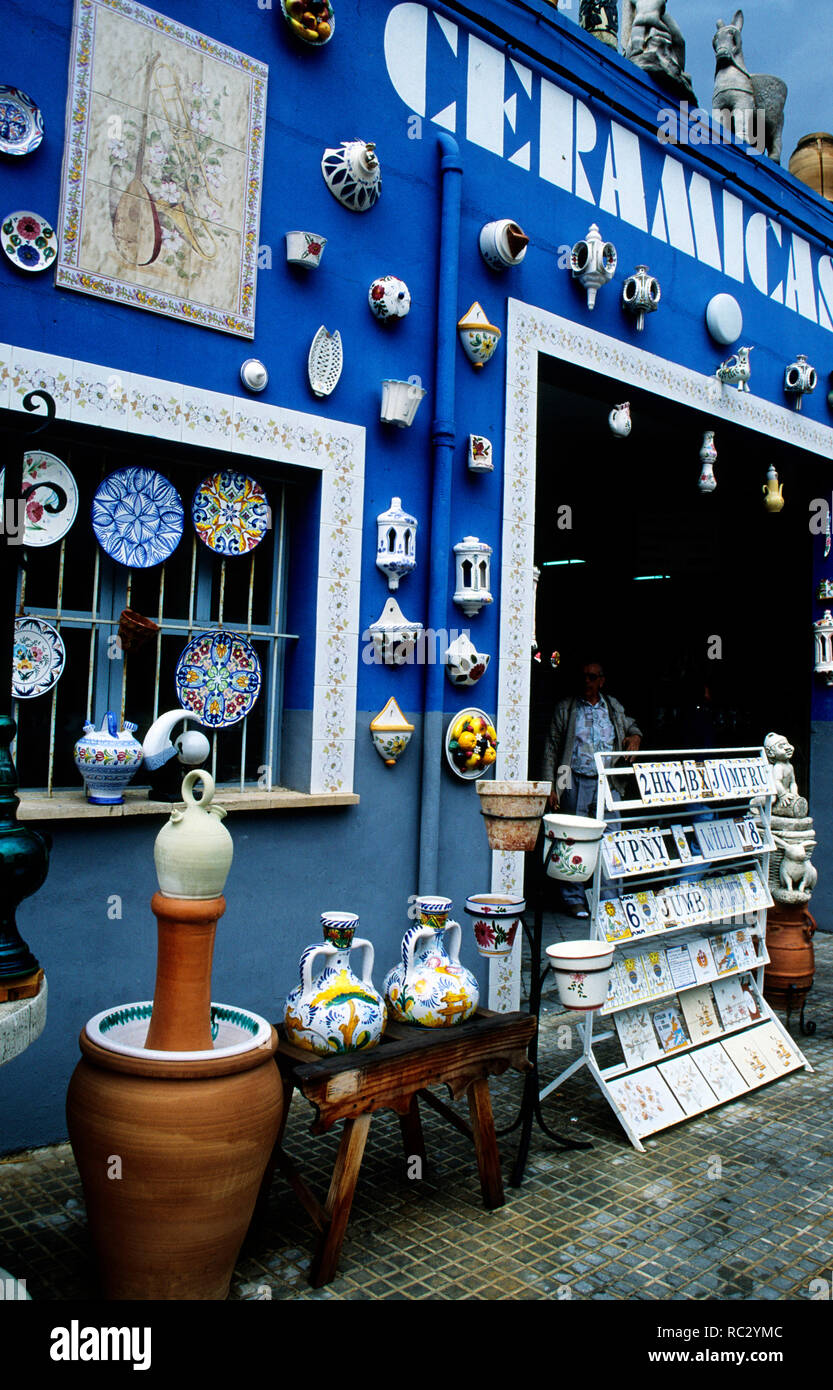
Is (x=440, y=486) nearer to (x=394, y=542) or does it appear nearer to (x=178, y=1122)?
(x=394, y=542)

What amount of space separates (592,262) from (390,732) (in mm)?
2827

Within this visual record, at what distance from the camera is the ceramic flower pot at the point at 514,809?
3.39 meters

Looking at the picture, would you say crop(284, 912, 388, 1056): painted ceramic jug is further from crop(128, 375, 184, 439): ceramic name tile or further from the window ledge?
crop(128, 375, 184, 439): ceramic name tile

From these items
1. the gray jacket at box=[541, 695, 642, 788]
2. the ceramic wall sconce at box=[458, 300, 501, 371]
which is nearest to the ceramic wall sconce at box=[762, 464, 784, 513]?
the gray jacket at box=[541, 695, 642, 788]

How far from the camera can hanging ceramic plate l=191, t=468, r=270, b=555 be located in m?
3.93

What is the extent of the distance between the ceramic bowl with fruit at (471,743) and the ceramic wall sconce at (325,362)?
1623mm

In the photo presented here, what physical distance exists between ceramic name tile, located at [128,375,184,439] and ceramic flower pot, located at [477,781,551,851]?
70.5 inches

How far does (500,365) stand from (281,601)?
5.64 ft

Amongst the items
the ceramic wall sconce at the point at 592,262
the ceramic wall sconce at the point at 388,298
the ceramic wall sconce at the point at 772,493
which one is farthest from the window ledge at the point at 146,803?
the ceramic wall sconce at the point at 772,493

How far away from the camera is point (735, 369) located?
245 inches

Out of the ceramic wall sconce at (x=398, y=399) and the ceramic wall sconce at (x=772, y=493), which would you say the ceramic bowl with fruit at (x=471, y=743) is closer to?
the ceramic wall sconce at (x=398, y=399)

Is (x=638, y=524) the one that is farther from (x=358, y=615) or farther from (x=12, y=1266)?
(x=12, y=1266)

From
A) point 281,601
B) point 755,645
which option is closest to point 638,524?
point 755,645

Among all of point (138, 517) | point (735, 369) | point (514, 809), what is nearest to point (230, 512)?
point (138, 517)
